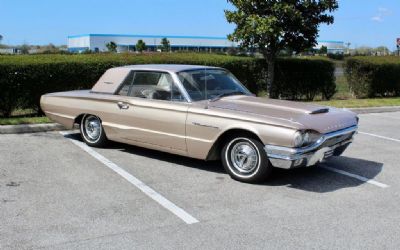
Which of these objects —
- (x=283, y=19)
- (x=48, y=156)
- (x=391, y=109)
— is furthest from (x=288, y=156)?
(x=391, y=109)

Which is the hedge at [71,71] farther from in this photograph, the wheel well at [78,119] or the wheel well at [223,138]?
the wheel well at [223,138]

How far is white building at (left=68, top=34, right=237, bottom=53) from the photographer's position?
103m

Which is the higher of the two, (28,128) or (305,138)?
(305,138)

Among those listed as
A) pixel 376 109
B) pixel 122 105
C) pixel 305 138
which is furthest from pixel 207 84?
pixel 376 109

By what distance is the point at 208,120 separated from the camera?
619 cm

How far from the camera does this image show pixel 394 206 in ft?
17.3

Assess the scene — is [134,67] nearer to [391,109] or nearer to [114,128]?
[114,128]

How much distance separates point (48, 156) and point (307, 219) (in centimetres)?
418

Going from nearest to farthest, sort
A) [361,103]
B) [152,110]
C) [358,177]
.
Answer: [358,177] < [152,110] < [361,103]

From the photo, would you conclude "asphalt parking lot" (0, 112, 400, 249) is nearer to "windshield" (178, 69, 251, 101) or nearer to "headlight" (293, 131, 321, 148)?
"headlight" (293, 131, 321, 148)

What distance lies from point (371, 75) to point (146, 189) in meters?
12.5

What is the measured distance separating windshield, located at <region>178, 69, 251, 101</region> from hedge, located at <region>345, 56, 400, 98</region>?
10196 millimetres

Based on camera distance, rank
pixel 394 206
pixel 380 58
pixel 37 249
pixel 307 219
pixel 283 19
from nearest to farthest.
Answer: pixel 37 249 < pixel 307 219 < pixel 394 206 < pixel 283 19 < pixel 380 58

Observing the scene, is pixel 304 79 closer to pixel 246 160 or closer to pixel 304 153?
pixel 246 160
